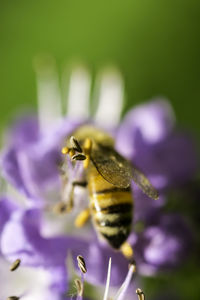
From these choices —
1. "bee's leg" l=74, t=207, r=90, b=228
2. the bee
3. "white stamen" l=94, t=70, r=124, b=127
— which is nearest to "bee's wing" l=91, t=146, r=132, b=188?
the bee

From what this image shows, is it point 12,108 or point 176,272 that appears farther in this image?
point 12,108

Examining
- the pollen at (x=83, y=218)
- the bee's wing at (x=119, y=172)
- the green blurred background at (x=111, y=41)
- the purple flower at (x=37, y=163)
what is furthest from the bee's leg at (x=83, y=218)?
the green blurred background at (x=111, y=41)

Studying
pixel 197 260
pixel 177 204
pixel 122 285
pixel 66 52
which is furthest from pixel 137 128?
pixel 66 52

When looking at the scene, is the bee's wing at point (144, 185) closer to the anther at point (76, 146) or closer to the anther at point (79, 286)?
the anther at point (76, 146)

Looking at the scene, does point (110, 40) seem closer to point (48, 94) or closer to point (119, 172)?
point (48, 94)

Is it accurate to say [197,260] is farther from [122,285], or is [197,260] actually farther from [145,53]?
[145,53]

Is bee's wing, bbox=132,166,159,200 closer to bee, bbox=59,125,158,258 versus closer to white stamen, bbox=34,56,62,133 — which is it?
bee, bbox=59,125,158,258

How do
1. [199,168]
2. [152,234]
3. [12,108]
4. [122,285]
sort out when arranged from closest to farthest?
[122,285] < [152,234] < [199,168] < [12,108]

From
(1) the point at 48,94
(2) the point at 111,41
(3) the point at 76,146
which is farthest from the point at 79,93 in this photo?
(2) the point at 111,41
